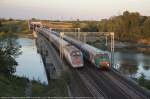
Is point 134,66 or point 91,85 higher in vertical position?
point 91,85

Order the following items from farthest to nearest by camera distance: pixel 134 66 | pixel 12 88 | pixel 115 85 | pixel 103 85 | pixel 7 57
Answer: pixel 134 66 < pixel 7 57 < pixel 12 88 < pixel 103 85 < pixel 115 85

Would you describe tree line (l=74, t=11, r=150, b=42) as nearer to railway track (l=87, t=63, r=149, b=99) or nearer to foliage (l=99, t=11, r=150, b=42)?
foliage (l=99, t=11, r=150, b=42)

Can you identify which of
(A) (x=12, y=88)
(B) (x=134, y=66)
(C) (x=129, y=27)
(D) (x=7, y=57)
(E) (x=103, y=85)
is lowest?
(B) (x=134, y=66)

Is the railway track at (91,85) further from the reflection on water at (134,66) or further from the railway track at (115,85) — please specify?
the reflection on water at (134,66)

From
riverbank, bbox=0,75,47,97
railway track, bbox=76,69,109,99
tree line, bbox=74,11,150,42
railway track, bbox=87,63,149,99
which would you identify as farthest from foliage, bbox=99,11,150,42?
riverbank, bbox=0,75,47,97

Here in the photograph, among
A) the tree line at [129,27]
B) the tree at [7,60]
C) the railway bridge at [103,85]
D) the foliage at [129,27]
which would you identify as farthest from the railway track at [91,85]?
the foliage at [129,27]

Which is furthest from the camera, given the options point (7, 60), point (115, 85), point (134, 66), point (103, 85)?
point (134, 66)

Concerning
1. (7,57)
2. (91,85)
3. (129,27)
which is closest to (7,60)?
(7,57)

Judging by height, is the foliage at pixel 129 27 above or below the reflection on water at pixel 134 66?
above

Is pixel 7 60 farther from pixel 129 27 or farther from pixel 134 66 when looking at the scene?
pixel 129 27

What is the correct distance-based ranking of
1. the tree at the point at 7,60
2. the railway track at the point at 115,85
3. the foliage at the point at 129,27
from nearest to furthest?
1. the railway track at the point at 115,85
2. the tree at the point at 7,60
3. the foliage at the point at 129,27

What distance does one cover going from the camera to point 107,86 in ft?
133

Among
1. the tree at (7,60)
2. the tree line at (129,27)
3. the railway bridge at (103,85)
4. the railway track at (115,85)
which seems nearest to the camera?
the railway track at (115,85)

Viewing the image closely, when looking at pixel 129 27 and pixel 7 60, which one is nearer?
pixel 7 60
